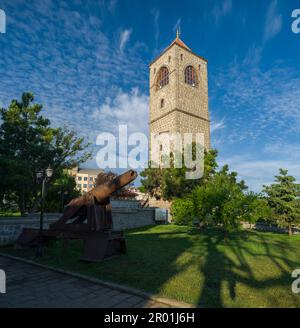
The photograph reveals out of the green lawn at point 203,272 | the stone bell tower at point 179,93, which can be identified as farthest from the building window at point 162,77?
the green lawn at point 203,272

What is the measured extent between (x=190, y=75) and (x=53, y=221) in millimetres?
31355

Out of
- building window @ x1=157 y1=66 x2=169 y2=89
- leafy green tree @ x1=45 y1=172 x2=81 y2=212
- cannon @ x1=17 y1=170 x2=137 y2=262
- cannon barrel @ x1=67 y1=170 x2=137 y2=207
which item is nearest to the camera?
cannon @ x1=17 y1=170 x2=137 y2=262

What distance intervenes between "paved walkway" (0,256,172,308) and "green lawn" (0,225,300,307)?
0.52 metres

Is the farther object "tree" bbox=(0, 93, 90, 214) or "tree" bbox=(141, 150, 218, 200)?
"tree" bbox=(141, 150, 218, 200)

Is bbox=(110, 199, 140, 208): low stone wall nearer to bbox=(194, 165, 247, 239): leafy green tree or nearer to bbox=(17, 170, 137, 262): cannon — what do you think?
bbox=(194, 165, 247, 239): leafy green tree

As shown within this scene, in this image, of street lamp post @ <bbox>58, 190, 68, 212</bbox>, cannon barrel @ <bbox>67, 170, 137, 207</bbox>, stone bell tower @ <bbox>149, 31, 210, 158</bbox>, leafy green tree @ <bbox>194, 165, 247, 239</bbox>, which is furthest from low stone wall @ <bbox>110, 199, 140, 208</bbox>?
cannon barrel @ <bbox>67, 170, 137, 207</bbox>

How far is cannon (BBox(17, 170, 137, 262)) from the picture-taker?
7.92 metres

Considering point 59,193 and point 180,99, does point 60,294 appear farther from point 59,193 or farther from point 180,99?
point 180,99

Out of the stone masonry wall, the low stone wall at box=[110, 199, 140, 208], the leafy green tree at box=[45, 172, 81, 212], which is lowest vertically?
the low stone wall at box=[110, 199, 140, 208]

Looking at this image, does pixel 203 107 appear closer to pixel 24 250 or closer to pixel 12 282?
pixel 24 250

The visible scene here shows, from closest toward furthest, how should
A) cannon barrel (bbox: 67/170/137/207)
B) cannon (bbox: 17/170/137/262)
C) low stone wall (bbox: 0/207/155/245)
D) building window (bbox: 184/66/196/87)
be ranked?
cannon (bbox: 17/170/137/262)
cannon barrel (bbox: 67/170/137/207)
low stone wall (bbox: 0/207/155/245)
building window (bbox: 184/66/196/87)

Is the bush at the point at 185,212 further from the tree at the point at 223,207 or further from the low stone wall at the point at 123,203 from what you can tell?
the low stone wall at the point at 123,203
